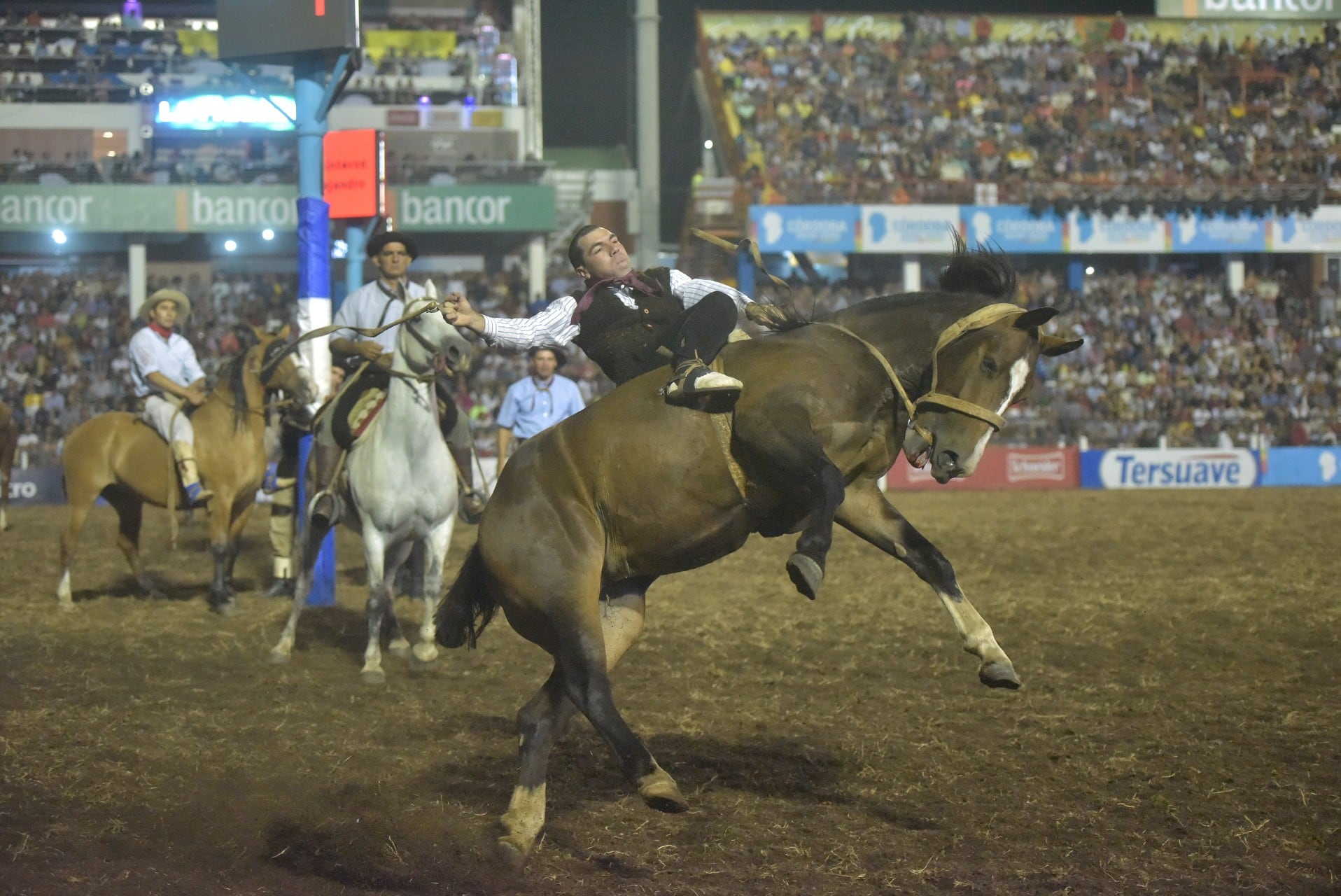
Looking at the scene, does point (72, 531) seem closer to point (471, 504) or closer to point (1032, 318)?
point (471, 504)

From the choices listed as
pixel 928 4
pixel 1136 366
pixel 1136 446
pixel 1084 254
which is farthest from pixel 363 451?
pixel 928 4

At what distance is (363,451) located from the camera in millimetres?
8086

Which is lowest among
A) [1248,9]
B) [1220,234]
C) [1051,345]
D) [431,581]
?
[431,581]

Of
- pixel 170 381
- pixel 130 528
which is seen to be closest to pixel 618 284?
pixel 170 381

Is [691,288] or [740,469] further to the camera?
[691,288]

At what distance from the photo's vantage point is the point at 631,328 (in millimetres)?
4938

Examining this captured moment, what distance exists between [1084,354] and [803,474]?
77.8 ft

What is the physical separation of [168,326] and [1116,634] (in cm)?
785

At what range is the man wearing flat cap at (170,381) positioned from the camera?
33.4 ft

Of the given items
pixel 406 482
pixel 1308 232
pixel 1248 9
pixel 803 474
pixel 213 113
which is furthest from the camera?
pixel 1248 9

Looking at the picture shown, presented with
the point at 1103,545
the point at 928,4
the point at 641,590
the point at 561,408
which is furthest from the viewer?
the point at 928,4

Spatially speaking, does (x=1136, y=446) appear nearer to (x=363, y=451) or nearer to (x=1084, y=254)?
(x=1084, y=254)

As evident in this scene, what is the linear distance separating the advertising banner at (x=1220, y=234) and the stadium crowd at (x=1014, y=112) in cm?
117

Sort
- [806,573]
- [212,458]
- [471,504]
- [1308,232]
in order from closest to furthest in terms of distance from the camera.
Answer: [806,573], [471,504], [212,458], [1308,232]
